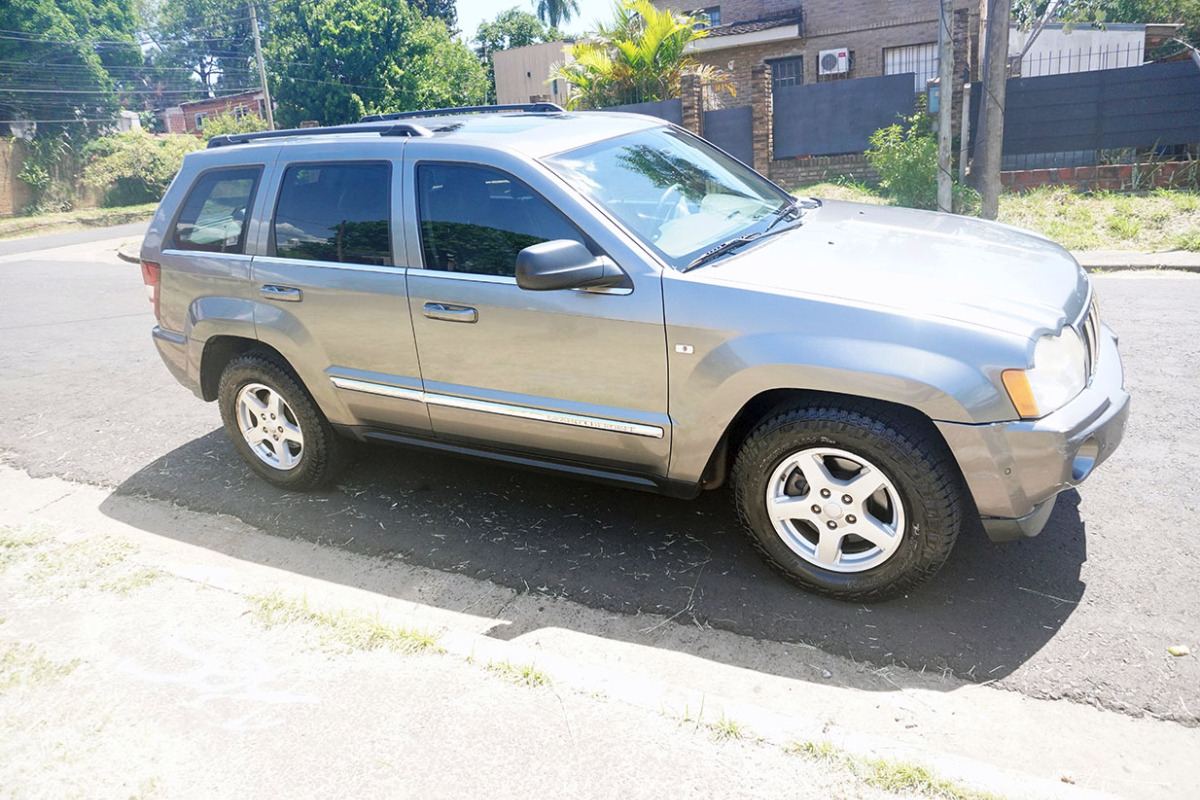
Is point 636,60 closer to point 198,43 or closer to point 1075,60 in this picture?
point 1075,60

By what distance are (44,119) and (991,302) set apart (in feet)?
164

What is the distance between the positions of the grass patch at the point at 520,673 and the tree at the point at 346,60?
42051mm

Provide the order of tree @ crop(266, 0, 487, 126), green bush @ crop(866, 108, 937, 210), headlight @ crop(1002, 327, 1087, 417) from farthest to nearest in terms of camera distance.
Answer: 1. tree @ crop(266, 0, 487, 126)
2. green bush @ crop(866, 108, 937, 210)
3. headlight @ crop(1002, 327, 1087, 417)

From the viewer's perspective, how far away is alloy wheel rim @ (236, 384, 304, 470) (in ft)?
16.2

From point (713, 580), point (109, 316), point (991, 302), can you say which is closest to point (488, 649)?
point (713, 580)

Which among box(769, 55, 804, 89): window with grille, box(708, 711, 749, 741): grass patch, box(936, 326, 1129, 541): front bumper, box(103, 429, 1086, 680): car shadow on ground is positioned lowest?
box(103, 429, 1086, 680): car shadow on ground

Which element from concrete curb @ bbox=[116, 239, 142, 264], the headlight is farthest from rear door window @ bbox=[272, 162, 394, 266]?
concrete curb @ bbox=[116, 239, 142, 264]

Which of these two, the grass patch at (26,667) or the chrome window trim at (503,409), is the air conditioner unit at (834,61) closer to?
the chrome window trim at (503,409)

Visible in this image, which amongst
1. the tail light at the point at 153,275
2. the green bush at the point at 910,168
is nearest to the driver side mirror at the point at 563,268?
the tail light at the point at 153,275

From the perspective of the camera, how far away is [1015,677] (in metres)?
3.11

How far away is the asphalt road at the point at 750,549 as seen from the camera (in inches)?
128

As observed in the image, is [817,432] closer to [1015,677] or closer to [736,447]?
[736,447]

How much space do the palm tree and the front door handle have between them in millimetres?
62952

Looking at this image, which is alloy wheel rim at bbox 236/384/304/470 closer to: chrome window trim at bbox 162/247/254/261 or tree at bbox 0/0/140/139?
chrome window trim at bbox 162/247/254/261
